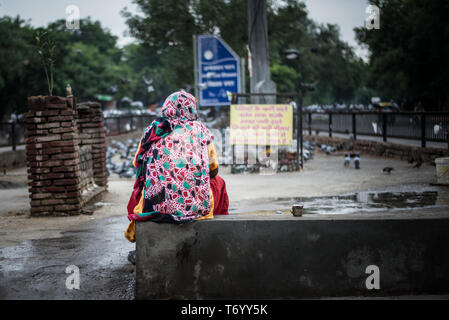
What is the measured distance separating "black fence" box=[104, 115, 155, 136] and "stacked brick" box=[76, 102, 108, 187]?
60.4 feet

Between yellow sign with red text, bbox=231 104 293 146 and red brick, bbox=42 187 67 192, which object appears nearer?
red brick, bbox=42 187 67 192

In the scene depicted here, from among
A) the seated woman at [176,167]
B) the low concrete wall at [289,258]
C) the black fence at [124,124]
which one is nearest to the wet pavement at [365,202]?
the low concrete wall at [289,258]

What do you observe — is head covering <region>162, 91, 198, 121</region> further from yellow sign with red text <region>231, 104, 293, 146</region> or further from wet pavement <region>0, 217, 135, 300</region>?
yellow sign with red text <region>231, 104, 293, 146</region>

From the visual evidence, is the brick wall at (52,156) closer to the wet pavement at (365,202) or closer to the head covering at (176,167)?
the wet pavement at (365,202)

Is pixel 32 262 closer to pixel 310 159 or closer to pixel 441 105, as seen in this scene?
pixel 310 159

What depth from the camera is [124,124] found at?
109ft

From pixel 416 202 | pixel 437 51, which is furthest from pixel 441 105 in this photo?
pixel 416 202

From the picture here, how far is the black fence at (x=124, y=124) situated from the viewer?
1209 inches

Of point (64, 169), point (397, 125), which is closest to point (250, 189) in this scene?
point (64, 169)

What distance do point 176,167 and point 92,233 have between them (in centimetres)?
273

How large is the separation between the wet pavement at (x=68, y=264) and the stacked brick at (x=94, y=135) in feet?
11.5

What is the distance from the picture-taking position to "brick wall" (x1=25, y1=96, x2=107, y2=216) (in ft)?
26.0

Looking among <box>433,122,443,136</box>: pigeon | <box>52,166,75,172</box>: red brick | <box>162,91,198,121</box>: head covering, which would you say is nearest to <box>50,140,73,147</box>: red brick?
<box>52,166,75,172</box>: red brick
